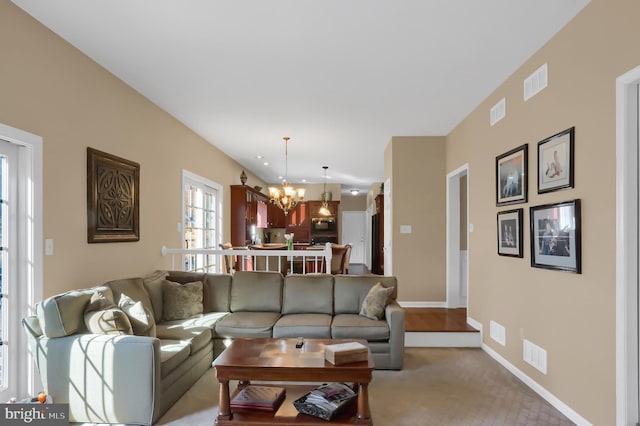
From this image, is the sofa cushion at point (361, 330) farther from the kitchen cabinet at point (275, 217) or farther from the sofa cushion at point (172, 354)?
the kitchen cabinet at point (275, 217)

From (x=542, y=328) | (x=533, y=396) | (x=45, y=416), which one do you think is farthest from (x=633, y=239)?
(x=45, y=416)

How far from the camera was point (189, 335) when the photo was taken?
3586mm

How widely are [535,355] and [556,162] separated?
1.63 m

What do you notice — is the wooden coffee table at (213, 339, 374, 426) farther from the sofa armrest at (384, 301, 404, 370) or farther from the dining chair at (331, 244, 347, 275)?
the dining chair at (331, 244, 347, 275)

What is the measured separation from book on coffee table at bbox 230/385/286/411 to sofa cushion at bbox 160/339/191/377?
56cm

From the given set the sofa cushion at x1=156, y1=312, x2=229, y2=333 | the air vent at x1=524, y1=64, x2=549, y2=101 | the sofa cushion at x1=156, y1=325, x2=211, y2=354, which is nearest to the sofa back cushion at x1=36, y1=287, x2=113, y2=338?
the sofa cushion at x1=156, y1=325, x2=211, y2=354

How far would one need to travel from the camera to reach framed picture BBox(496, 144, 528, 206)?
3668 mm

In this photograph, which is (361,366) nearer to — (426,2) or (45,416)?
(45,416)

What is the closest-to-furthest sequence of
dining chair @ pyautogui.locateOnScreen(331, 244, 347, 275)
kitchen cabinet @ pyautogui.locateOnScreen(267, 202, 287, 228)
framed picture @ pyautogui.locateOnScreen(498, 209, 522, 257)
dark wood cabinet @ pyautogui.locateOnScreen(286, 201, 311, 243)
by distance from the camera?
1. framed picture @ pyautogui.locateOnScreen(498, 209, 522, 257)
2. dining chair @ pyautogui.locateOnScreen(331, 244, 347, 275)
3. kitchen cabinet @ pyautogui.locateOnScreen(267, 202, 287, 228)
4. dark wood cabinet @ pyautogui.locateOnScreen(286, 201, 311, 243)

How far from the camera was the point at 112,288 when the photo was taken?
11.6ft

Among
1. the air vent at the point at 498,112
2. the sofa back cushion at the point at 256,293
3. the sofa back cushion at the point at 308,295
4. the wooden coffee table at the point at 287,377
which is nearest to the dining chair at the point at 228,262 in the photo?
the sofa back cushion at the point at 256,293

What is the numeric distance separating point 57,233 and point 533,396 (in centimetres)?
405

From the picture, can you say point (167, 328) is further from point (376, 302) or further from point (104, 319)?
point (376, 302)

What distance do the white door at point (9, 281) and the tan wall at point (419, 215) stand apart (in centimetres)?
482
